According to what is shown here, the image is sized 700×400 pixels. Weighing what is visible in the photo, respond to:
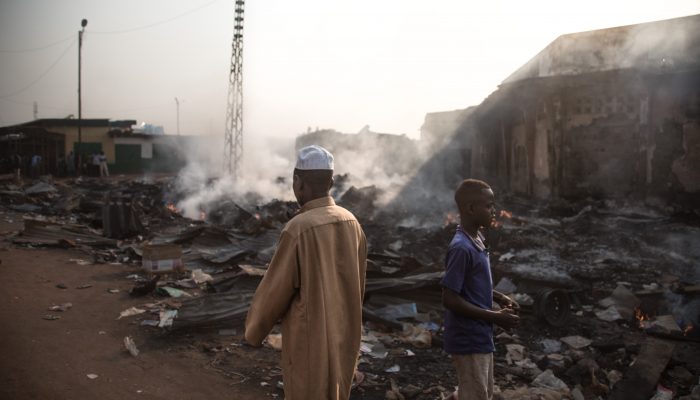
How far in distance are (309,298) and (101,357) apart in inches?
130

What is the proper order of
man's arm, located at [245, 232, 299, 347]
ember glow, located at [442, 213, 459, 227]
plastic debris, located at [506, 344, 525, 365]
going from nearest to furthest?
man's arm, located at [245, 232, 299, 347] < plastic debris, located at [506, 344, 525, 365] < ember glow, located at [442, 213, 459, 227]

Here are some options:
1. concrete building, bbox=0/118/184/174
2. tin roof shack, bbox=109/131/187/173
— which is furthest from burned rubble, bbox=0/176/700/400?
tin roof shack, bbox=109/131/187/173

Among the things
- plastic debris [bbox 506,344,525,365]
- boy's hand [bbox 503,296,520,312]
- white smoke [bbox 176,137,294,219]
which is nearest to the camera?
boy's hand [bbox 503,296,520,312]

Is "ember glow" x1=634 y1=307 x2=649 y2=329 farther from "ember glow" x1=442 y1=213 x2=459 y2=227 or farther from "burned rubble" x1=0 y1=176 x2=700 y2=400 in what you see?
"ember glow" x1=442 y1=213 x2=459 y2=227

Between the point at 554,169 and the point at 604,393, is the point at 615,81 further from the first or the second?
the point at 604,393

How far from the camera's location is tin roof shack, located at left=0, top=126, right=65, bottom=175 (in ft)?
83.5

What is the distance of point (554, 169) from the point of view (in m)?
14.4

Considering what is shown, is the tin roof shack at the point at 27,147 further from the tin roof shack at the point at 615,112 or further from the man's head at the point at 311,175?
the man's head at the point at 311,175

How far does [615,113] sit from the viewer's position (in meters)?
13.2

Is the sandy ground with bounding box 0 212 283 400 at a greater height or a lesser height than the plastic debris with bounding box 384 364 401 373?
greater

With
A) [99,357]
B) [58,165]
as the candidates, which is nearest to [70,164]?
[58,165]

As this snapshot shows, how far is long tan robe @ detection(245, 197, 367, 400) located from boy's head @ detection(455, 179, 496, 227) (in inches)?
33.6

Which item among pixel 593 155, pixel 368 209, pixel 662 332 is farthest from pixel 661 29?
pixel 662 332

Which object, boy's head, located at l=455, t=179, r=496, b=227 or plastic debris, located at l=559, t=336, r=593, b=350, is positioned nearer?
boy's head, located at l=455, t=179, r=496, b=227
